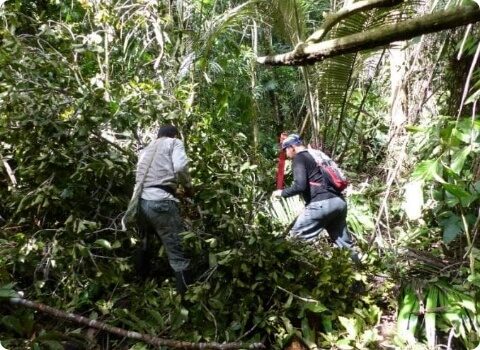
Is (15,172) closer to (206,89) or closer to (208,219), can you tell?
(208,219)

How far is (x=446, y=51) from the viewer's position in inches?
152

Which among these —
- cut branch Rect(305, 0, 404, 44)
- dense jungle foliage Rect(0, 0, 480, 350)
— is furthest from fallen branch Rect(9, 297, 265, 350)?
cut branch Rect(305, 0, 404, 44)

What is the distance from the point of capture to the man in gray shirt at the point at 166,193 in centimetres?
358

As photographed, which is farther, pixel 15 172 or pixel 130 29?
pixel 130 29

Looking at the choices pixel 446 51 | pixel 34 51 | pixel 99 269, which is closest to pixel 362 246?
pixel 446 51

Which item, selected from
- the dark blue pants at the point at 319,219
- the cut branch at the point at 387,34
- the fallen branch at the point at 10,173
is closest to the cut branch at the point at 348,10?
the cut branch at the point at 387,34

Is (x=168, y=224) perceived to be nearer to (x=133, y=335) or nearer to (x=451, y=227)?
(x=133, y=335)

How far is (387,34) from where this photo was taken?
3.95 ft

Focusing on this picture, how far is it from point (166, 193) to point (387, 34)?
2675mm

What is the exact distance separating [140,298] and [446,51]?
136 inches

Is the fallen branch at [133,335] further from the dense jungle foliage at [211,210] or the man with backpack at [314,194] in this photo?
the man with backpack at [314,194]

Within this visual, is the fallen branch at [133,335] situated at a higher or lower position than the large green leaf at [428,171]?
lower

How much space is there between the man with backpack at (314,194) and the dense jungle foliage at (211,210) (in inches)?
7.3

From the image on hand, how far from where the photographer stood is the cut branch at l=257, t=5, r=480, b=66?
1.16 meters
